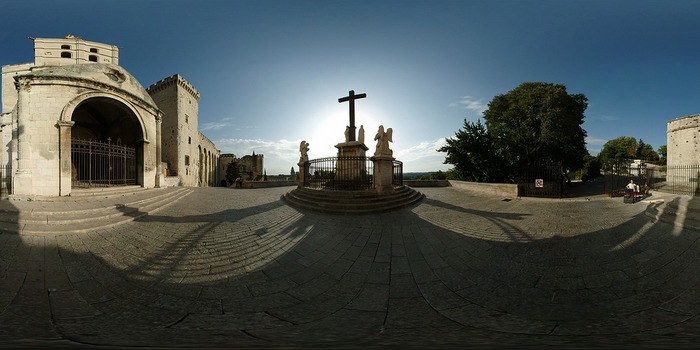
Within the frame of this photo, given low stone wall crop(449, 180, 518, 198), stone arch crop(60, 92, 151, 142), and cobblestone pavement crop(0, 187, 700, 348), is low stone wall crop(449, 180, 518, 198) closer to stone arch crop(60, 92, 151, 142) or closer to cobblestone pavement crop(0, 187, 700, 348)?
cobblestone pavement crop(0, 187, 700, 348)

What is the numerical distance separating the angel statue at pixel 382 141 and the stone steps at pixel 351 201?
165 centimetres

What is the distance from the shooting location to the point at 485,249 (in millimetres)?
4750

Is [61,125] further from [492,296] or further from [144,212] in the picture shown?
[492,296]

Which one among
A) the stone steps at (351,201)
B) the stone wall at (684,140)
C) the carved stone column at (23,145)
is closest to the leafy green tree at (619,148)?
the stone wall at (684,140)

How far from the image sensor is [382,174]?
33.5 feet

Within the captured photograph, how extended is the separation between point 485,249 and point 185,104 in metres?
32.1

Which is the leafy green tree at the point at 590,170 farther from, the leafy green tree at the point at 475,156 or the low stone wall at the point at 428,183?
the low stone wall at the point at 428,183

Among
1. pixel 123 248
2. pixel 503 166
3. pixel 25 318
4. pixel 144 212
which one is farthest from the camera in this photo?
pixel 503 166

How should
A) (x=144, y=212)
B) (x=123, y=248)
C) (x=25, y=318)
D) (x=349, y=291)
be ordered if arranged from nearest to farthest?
(x=25, y=318), (x=349, y=291), (x=123, y=248), (x=144, y=212)

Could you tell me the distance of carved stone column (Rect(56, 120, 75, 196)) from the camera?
32.6 ft

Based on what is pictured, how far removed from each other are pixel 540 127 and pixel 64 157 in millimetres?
27011

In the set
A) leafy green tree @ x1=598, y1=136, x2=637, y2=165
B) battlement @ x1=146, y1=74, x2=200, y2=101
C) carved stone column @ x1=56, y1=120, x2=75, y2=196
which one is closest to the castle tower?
battlement @ x1=146, y1=74, x2=200, y2=101

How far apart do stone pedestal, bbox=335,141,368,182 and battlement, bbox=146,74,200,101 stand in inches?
932

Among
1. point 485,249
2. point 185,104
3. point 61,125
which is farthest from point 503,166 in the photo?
point 185,104
